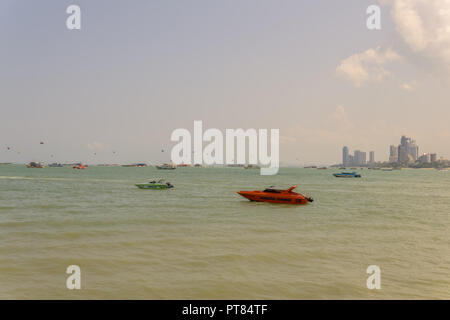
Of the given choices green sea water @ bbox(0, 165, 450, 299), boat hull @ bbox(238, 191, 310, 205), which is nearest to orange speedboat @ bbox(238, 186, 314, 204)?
boat hull @ bbox(238, 191, 310, 205)

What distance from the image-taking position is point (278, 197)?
39875 mm

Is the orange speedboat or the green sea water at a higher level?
the green sea water

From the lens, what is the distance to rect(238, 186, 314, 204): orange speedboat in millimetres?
39375

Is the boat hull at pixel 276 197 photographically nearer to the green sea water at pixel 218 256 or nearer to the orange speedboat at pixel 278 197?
the orange speedboat at pixel 278 197

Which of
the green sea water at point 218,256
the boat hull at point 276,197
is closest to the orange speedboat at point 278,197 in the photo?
the boat hull at point 276,197

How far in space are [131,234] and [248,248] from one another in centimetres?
833

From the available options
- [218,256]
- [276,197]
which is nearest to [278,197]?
[276,197]

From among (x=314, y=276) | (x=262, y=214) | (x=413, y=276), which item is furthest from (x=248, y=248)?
(x=262, y=214)

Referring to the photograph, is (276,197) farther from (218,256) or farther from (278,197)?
(218,256)

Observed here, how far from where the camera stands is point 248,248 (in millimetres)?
17156

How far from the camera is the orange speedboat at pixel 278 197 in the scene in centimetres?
3938

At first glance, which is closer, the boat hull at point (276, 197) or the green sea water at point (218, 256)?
the green sea water at point (218, 256)

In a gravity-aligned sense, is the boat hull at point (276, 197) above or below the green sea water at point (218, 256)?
below

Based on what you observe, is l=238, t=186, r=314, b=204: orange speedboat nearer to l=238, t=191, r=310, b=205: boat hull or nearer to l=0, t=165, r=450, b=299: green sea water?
l=238, t=191, r=310, b=205: boat hull
